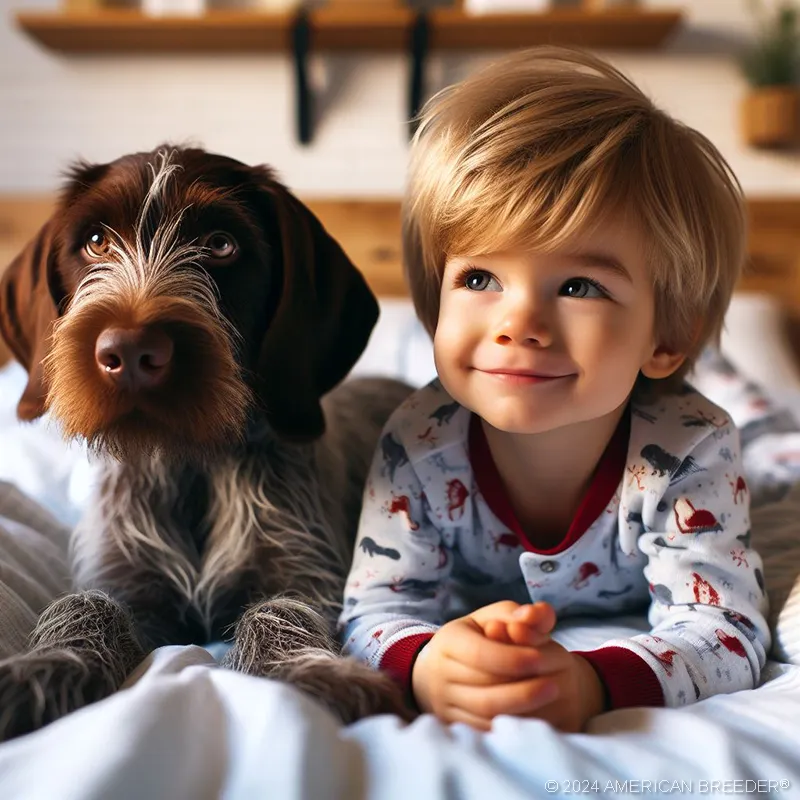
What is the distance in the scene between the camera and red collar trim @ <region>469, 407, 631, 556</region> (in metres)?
1.05

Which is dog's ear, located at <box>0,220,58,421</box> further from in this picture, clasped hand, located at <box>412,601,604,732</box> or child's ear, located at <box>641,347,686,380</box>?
child's ear, located at <box>641,347,686,380</box>

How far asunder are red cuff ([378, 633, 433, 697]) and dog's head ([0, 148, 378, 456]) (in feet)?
0.92

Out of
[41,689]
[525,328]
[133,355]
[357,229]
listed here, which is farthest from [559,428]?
[357,229]

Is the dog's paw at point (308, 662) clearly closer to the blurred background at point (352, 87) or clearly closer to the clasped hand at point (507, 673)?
the clasped hand at point (507, 673)

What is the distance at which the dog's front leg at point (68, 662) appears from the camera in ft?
2.46

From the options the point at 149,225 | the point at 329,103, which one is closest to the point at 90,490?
the point at 149,225

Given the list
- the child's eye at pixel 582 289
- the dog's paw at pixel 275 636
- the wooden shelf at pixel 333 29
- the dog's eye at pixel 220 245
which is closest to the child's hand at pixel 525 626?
the dog's paw at pixel 275 636

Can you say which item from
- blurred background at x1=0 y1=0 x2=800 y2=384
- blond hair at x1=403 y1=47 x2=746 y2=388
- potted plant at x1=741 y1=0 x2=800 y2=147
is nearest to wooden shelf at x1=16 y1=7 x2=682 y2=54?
blurred background at x1=0 y1=0 x2=800 y2=384

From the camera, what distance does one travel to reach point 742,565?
100 centimetres

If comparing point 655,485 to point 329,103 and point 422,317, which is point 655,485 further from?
point 329,103

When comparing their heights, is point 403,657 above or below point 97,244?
below

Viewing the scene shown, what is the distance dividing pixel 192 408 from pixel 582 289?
0.45 meters

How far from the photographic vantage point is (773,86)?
9.27ft

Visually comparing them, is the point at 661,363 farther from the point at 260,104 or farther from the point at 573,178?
the point at 260,104
